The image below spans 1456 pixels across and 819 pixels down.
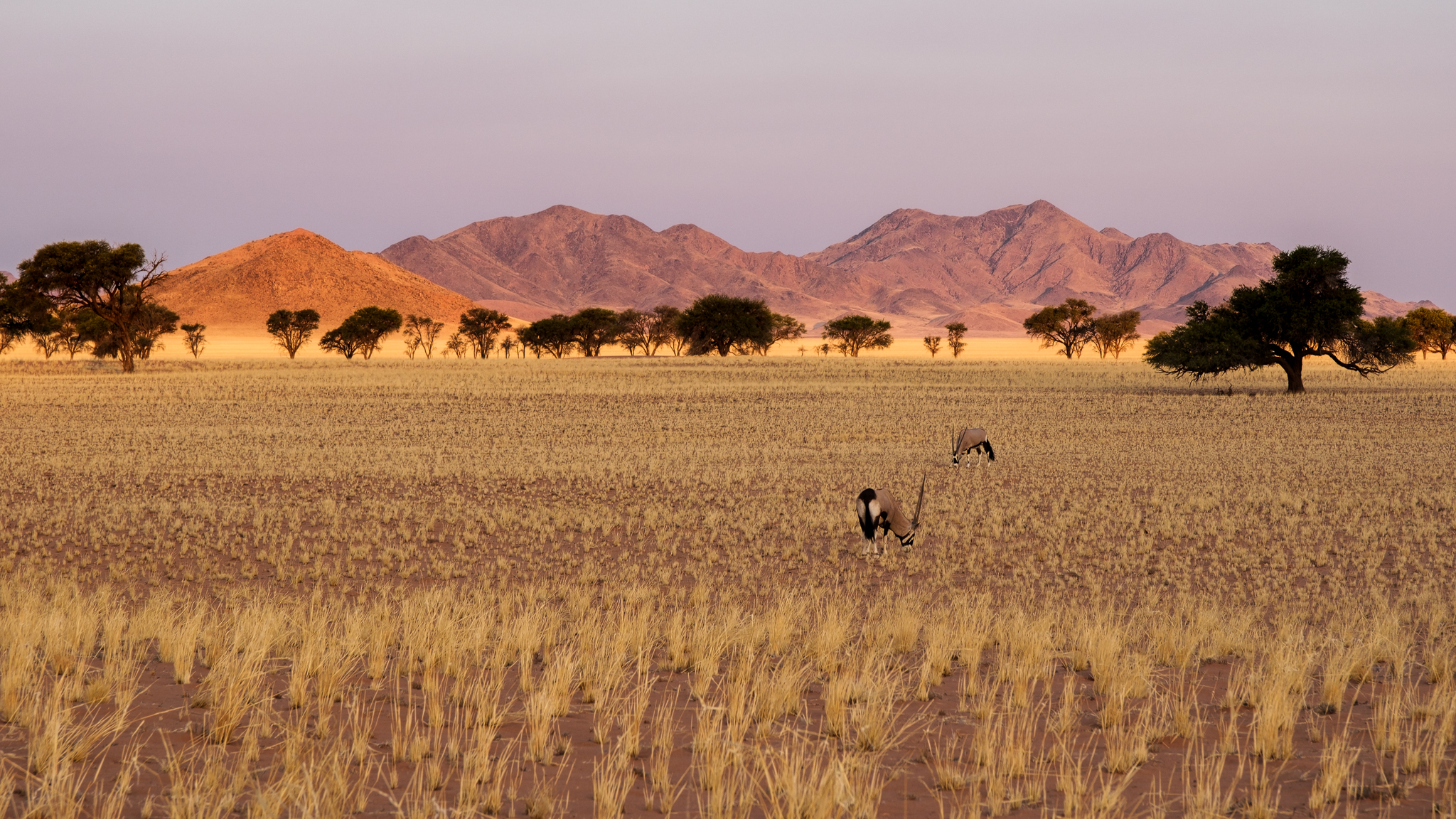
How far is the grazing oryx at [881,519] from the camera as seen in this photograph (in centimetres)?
1309

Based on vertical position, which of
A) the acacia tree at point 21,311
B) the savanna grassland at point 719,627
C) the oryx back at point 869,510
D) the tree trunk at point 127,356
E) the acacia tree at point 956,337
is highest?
the acacia tree at point 956,337

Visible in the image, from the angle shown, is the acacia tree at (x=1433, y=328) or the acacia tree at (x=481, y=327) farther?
the acacia tree at (x=481, y=327)

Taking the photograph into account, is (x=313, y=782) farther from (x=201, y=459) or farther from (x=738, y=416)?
(x=738, y=416)

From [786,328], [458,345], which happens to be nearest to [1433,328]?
[786,328]

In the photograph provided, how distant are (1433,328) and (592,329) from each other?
80296 millimetres

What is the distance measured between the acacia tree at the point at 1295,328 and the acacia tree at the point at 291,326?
93.3 m

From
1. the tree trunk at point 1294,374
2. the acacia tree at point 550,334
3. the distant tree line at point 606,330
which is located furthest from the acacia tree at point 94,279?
the tree trunk at point 1294,374

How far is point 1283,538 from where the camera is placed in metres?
14.7

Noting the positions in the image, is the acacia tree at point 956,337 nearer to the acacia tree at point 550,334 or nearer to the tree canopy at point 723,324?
the tree canopy at point 723,324

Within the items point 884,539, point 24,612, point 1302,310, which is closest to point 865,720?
point 24,612

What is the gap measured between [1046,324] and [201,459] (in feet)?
345

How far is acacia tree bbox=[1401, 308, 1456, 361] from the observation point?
91812 mm

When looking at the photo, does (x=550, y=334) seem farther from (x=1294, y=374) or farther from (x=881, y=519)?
(x=881, y=519)

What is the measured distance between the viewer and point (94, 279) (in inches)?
2450
